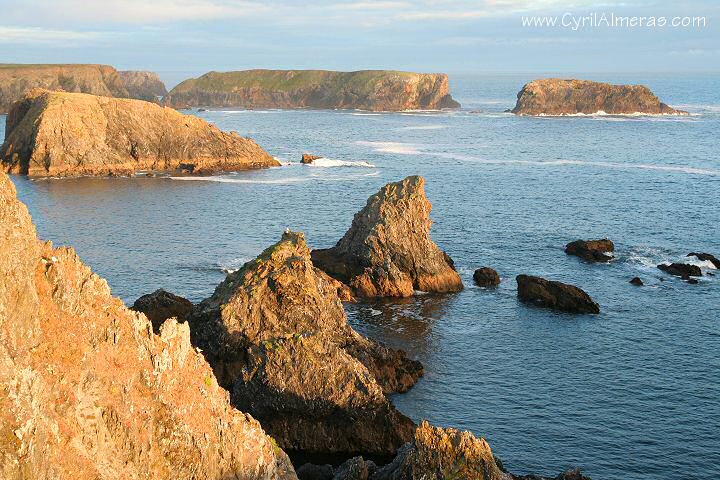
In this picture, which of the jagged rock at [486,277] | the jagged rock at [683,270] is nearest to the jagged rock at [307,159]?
the jagged rock at [486,277]

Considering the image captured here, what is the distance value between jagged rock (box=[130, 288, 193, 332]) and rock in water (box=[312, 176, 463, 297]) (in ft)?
61.0

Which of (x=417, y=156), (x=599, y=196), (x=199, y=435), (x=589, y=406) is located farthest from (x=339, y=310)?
(x=417, y=156)

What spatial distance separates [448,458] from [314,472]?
9.45 meters

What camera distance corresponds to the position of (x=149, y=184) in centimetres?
14000

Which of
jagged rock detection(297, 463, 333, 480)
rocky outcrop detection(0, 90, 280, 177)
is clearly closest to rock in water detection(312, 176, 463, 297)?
jagged rock detection(297, 463, 333, 480)

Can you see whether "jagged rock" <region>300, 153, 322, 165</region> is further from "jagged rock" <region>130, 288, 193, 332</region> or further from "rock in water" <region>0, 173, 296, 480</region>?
"rock in water" <region>0, 173, 296, 480</region>

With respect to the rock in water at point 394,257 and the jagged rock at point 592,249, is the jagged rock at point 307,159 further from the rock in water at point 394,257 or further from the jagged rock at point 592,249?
the rock in water at point 394,257

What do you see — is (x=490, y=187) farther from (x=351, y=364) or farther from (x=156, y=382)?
(x=156, y=382)

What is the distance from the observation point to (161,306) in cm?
6375

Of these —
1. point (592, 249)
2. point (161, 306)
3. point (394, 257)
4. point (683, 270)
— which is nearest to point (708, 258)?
point (683, 270)

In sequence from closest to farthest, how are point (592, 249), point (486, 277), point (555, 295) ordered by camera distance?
point (555, 295) → point (486, 277) → point (592, 249)

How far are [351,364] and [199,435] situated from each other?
19165 millimetres

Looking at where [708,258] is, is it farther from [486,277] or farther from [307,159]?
[307,159]

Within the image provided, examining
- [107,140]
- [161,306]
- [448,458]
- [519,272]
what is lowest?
[519,272]
